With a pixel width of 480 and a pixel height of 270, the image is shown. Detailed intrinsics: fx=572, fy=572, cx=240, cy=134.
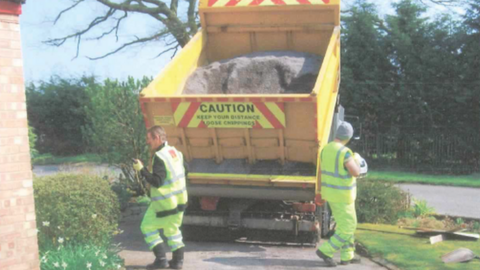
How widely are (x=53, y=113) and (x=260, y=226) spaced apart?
19.4 metres

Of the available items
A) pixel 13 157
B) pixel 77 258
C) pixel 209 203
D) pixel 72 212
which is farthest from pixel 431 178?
pixel 13 157

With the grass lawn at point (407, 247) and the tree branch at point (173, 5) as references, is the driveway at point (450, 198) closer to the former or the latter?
the grass lawn at point (407, 247)

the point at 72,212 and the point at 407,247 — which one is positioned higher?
the point at 72,212

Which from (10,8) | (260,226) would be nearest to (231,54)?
(260,226)

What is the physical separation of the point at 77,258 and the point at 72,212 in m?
0.47

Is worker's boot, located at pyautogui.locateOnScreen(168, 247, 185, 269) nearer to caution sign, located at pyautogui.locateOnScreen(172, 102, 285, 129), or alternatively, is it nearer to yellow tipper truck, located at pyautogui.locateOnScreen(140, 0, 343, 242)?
yellow tipper truck, located at pyautogui.locateOnScreen(140, 0, 343, 242)

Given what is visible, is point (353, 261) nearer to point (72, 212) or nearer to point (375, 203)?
point (375, 203)

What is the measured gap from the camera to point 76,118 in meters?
23.9

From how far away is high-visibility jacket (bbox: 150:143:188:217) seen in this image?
530 cm

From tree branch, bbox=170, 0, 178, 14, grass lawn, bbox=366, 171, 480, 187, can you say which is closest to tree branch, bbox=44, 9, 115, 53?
tree branch, bbox=170, 0, 178, 14

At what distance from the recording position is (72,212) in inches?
204

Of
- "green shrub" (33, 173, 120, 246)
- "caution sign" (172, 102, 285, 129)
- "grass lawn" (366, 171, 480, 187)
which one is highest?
"caution sign" (172, 102, 285, 129)

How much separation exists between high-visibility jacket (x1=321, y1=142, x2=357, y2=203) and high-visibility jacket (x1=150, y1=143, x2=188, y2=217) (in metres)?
1.48

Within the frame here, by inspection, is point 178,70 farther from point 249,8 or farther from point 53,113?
point 53,113
